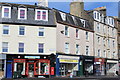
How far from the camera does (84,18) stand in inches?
1452

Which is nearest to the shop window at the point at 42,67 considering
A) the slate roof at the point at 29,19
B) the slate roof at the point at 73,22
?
the slate roof at the point at 29,19

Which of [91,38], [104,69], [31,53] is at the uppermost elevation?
[91,38]

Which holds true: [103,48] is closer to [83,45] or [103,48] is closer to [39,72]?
[83,45]

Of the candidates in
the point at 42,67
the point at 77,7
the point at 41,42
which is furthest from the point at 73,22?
the point at 42,67

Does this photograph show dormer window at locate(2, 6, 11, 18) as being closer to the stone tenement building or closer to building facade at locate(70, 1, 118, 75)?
the stone tenement building

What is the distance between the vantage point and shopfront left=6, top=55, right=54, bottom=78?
26.0m

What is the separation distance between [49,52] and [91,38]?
32.9 ft

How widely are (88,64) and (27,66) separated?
11.7m

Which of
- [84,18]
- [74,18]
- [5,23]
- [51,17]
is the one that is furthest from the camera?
[84,18]

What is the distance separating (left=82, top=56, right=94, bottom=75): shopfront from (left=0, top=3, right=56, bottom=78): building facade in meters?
7.30

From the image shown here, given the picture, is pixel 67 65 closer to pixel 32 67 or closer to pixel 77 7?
pixel 32 67

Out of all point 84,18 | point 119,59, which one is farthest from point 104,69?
point 84,18

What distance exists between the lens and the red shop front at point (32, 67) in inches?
1049

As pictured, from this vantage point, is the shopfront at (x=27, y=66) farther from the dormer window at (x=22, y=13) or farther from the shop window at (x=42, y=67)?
the dormer window at (x=22, y=13)
